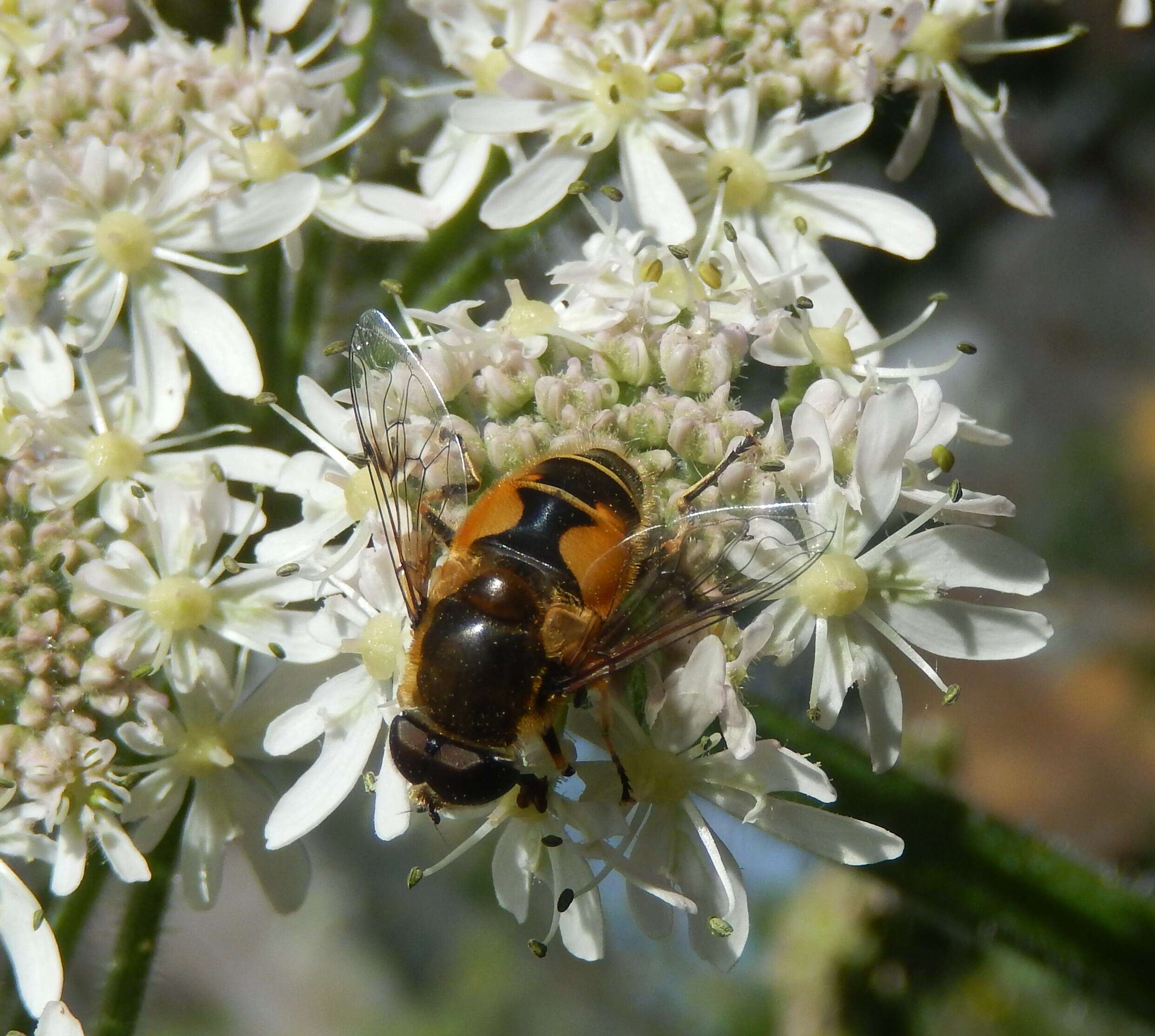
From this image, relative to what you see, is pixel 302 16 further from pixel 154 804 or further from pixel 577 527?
pixel 154 804

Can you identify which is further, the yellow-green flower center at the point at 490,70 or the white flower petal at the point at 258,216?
the yellow-green flower center at the point at 490,70

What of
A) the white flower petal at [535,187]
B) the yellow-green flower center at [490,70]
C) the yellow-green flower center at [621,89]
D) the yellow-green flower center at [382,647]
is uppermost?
the yellow-green flower center at [621,89]

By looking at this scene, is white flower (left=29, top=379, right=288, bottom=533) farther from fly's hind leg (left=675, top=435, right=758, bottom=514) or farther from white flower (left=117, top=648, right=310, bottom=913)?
fly's hind leg (left=675, top=435, right=758, bottom=514)

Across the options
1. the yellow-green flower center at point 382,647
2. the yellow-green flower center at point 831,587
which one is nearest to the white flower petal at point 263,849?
the yellow-green flower center at point 382,647

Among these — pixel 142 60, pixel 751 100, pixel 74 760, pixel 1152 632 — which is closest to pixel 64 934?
pixel 74 760

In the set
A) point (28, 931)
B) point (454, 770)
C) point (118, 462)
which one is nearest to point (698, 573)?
point (454, 770)

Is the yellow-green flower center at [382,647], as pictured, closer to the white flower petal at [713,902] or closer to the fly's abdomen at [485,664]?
the fly's abdomen at [485,664]

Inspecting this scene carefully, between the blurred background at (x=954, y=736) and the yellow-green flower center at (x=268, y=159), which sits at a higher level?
the yellow-green flower center at (x=268, y=159)
